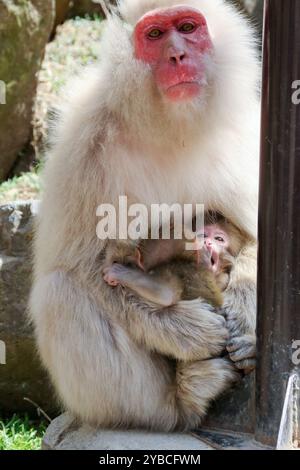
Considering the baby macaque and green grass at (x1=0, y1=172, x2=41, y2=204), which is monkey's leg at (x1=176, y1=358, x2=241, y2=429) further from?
green grass at (x1=0, y1=172, x2=41, y2=204)

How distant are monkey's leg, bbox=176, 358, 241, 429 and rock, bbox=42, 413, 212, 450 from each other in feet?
0.41

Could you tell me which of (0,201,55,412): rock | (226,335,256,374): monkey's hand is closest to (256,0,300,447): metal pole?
(226,335,256,374): monkey's hand

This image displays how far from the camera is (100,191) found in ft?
15.3

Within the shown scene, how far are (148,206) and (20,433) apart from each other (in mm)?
2537

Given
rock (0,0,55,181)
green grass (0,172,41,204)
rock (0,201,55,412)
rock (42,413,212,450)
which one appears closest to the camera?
rock (42,413,212,450)

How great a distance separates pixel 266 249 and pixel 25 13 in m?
5.45

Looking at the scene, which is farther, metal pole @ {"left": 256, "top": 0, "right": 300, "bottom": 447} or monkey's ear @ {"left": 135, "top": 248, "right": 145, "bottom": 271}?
monkey's ear @ {"left": 135, "top": 248, "right": 145, "bottom": 271}

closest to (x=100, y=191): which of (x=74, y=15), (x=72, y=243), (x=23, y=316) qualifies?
(x=72, y=243)

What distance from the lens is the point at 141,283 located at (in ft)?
15.2

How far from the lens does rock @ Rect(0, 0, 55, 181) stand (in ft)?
28.8

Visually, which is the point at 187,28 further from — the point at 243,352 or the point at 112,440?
the point at 112,440

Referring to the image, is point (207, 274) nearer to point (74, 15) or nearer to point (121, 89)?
point (121, 89)

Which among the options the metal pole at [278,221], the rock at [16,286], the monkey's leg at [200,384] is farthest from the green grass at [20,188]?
the metal pole at [278,221]

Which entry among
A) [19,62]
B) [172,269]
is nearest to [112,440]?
[172,269]
